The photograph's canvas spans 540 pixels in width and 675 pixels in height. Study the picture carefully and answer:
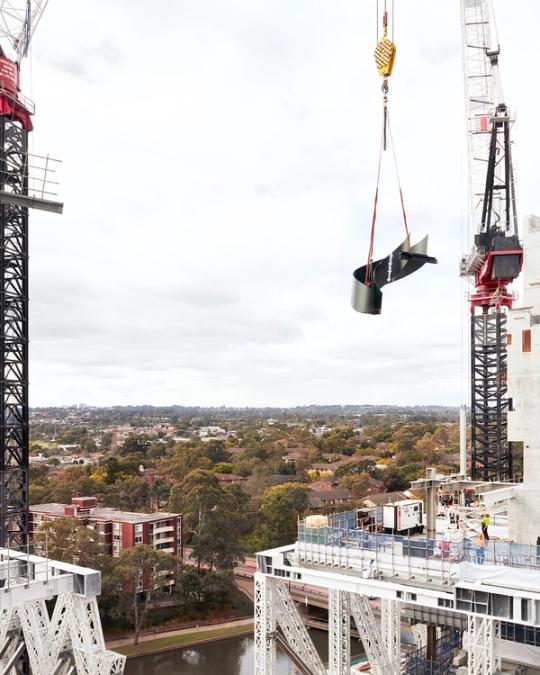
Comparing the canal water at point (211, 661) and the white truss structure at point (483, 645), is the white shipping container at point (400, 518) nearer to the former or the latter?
the white truss structure at point (483, 645)

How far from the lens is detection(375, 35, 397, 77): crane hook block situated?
896 inches

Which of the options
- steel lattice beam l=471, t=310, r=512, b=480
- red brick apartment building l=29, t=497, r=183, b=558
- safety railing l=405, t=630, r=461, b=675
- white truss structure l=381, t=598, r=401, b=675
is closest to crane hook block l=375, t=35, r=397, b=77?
white truss structure l=381, t=598, r=401, b=675

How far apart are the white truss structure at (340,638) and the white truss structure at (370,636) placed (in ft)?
1.16

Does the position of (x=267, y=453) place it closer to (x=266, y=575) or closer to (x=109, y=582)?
(x=109, y=582)

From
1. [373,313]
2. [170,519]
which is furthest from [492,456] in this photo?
[373,313]

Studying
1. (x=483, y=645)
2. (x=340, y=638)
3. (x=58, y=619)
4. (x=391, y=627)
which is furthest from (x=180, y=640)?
(x=483, y=645)

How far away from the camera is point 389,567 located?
1914cm

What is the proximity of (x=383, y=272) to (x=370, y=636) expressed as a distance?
36.1 feet

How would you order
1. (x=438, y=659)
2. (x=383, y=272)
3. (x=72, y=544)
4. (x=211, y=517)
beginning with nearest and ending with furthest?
(x=383, y=272)
(x=438, y=659)
(x=72, y=544)
(x=211, y=517)

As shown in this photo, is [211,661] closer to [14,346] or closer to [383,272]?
[14,346]

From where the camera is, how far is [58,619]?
17.3 m

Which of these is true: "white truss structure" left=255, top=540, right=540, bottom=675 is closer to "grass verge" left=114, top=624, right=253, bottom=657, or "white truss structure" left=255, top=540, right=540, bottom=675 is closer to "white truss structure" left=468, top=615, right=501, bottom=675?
"white truss structure" left=468, top=615, right=501, bottom=675

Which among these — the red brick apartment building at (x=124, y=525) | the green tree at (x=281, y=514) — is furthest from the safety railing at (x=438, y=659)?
the green tree at (x=281, y=514)

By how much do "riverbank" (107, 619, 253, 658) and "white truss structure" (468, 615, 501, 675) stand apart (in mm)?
34898
